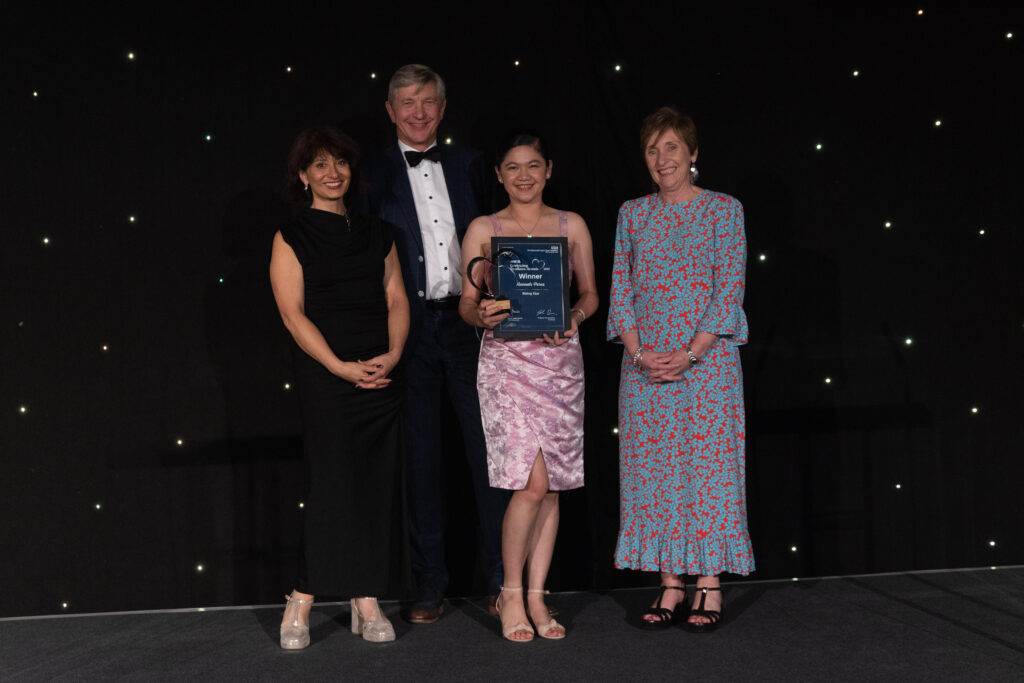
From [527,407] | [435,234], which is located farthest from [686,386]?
[435,234]

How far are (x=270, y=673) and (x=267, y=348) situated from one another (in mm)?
1369

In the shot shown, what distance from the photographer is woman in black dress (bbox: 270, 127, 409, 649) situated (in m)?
3.21

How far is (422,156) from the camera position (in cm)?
357

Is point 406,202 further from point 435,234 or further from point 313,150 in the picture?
point 313,150

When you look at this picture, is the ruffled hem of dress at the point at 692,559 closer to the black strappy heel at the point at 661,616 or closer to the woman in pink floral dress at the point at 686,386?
the woman in pink floral dress at the point at 686,386

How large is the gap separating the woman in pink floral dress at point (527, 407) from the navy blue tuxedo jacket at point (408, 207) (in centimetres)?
28

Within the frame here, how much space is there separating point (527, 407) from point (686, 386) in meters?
0.54

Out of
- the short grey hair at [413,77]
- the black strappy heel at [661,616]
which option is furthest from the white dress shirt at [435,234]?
the black strappy heel at [661,616]

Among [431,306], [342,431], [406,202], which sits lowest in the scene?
[342,431]

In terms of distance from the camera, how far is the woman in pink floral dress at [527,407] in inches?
127

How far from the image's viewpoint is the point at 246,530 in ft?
12.7

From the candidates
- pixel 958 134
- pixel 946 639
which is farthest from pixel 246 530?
pixel 958 134

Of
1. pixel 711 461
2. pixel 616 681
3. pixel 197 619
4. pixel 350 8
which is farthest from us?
pixel 350 8

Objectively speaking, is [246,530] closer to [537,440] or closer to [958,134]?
[537,440]
